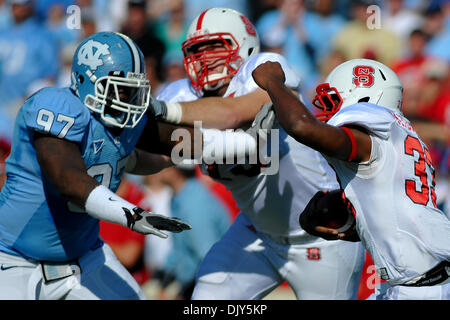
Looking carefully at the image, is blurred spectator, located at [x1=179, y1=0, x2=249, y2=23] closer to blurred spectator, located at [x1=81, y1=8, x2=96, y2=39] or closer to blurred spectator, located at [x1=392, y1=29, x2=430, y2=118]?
blurred spectator, located at [x1=81, y1=8, x2=96, y2=39]

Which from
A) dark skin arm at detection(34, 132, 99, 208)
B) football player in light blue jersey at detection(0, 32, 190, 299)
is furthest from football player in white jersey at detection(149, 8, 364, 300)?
dark skin arm at detection(34, 132, 99, 208)

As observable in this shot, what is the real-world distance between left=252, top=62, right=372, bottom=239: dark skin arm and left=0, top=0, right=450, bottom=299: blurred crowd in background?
3.97 m

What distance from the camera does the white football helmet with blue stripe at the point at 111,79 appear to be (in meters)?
3.59

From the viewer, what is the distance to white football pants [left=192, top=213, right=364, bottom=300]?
4.38 metres

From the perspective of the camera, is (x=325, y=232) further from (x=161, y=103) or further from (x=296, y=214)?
(x=161, y=103)

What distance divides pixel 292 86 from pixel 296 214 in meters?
0.75

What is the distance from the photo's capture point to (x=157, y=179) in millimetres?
7133

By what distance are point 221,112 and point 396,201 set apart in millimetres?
1197

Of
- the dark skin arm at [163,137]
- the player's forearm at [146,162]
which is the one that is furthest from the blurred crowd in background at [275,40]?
the dark skin arm at [163,137]

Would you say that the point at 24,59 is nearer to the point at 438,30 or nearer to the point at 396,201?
the point at 438,30

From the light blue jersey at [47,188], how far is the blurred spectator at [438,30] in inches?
208

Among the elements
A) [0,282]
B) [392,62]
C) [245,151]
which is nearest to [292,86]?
[245,151]

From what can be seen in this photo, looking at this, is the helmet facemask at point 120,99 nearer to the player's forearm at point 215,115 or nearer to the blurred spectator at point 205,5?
the player's forearm at point 215,115

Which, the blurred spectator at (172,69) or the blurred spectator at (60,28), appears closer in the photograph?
the blurred spectator at (172,69)
